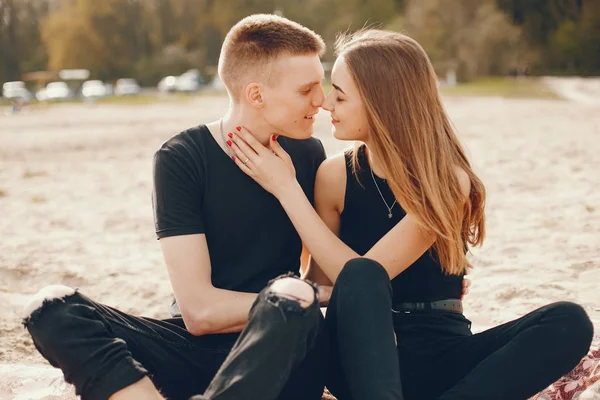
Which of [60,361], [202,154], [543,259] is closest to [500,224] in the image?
[543,259]

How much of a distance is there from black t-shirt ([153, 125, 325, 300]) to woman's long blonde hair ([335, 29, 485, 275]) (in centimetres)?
48

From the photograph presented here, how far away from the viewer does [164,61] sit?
60.7m

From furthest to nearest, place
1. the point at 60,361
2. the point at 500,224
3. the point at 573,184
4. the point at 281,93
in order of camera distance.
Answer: the point at 573,184, the point at 500,224, the point at 281,93, the point at 60,361

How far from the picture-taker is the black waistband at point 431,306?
2.86 m

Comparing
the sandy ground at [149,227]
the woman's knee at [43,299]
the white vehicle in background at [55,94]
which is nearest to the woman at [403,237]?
the woman's knee at [43,299]

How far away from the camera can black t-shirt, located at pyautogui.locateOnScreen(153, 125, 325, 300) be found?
2.82 m

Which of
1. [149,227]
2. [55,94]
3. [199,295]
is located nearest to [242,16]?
[55,94]

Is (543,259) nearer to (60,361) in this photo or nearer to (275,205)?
(275,205)

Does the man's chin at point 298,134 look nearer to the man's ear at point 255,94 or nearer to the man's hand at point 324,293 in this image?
the man's ear at point 255,94

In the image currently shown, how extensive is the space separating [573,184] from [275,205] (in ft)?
19.4

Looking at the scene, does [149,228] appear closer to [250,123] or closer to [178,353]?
[250,123]

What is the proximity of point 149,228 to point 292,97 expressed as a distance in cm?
404

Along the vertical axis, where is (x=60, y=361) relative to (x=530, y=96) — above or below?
above

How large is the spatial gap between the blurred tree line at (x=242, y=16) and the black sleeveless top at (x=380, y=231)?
4138cm
